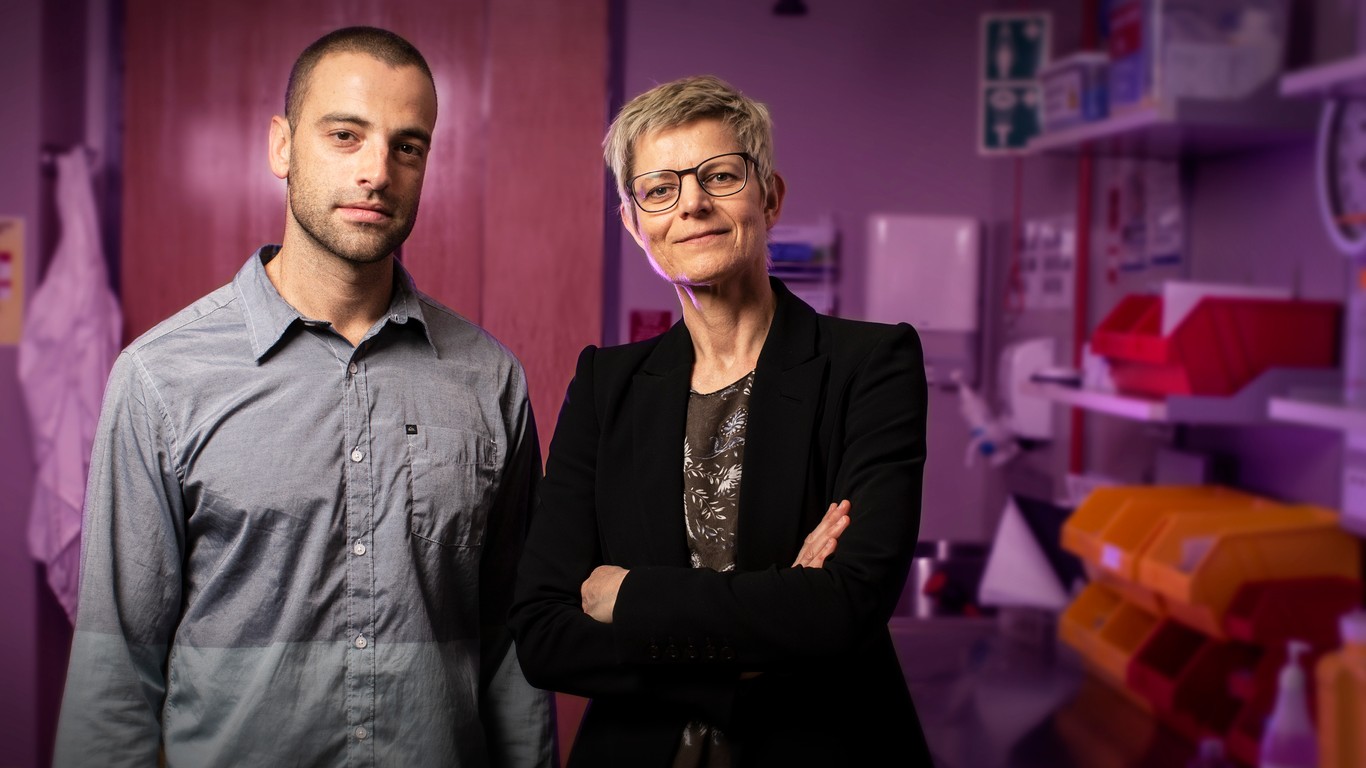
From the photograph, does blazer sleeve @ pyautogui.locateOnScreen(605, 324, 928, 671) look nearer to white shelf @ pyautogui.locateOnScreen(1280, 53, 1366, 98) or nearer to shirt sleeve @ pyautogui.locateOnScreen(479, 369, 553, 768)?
shirt sleeve @ pyautogui.locateOnScreen(479, 369, 553, 768)

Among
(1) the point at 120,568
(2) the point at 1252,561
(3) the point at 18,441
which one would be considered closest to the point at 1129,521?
(2) the point at 1252,561

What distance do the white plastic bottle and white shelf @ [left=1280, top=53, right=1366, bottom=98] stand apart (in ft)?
2.95

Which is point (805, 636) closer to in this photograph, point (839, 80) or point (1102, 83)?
point (1102, 83)

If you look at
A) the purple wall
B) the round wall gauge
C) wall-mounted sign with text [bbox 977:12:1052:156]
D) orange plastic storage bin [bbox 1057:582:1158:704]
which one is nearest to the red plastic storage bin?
orange plastic storage bin [bbox 1057:582:1158:704]

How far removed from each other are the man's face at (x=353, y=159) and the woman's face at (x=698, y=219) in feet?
0.86

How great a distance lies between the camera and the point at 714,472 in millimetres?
1194

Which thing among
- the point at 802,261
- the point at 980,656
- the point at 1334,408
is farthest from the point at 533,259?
the point at 1334,408

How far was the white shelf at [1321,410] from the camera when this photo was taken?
1694 mm

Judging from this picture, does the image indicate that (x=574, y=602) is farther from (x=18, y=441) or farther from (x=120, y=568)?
(x=18, y=441)

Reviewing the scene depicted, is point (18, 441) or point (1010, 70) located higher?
point (1010, 70)

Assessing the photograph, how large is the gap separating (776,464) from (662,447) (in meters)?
0.13

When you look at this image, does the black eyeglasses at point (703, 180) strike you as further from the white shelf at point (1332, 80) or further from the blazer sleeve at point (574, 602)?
the white shelf at point (1332, 80)

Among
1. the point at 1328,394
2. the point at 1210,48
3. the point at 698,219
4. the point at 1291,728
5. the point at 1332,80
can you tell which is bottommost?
the point at 1291,728

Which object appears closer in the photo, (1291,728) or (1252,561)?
(1291,728)
